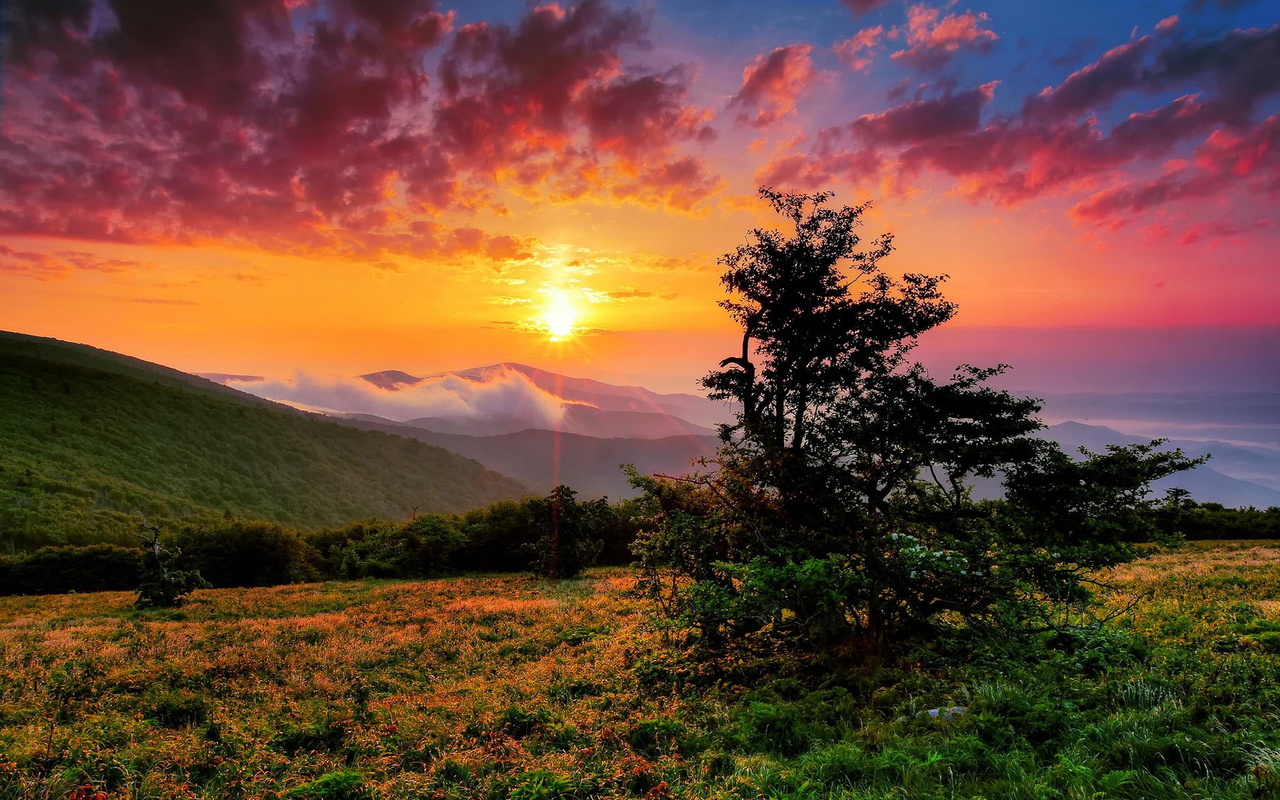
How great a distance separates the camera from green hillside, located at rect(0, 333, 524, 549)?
3312 inches

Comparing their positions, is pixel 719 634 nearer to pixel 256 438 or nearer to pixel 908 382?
pixel 908 382

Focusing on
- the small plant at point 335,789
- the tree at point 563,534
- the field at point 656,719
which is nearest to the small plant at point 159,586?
the field at point 656,719

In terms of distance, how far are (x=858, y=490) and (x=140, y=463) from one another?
167322 millimetres

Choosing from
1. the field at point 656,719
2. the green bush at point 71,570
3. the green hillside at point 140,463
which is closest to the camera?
the field at point 656,719

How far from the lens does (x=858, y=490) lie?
13008mm

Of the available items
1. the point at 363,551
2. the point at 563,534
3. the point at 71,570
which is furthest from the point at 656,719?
the point at 71,570

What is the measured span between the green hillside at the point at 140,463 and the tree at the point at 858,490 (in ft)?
337

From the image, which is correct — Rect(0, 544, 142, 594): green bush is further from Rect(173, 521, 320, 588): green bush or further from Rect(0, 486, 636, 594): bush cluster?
Rect(173, 521, 320, 588): green bush

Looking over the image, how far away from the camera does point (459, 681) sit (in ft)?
47.1

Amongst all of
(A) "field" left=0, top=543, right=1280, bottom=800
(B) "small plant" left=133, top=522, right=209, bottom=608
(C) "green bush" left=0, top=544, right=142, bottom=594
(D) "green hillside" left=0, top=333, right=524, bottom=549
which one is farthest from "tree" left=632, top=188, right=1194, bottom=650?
(D) "green hillside" left=0, top=333, right=524, bottom=549

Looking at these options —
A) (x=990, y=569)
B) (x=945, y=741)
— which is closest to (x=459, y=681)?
(x=945, y=741)

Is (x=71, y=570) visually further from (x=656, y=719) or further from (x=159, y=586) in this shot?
(x=656, y=719)

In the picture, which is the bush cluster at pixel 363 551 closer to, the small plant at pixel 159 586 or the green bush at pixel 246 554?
the green bush at pixel 246 554

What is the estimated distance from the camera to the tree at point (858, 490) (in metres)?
11.1
